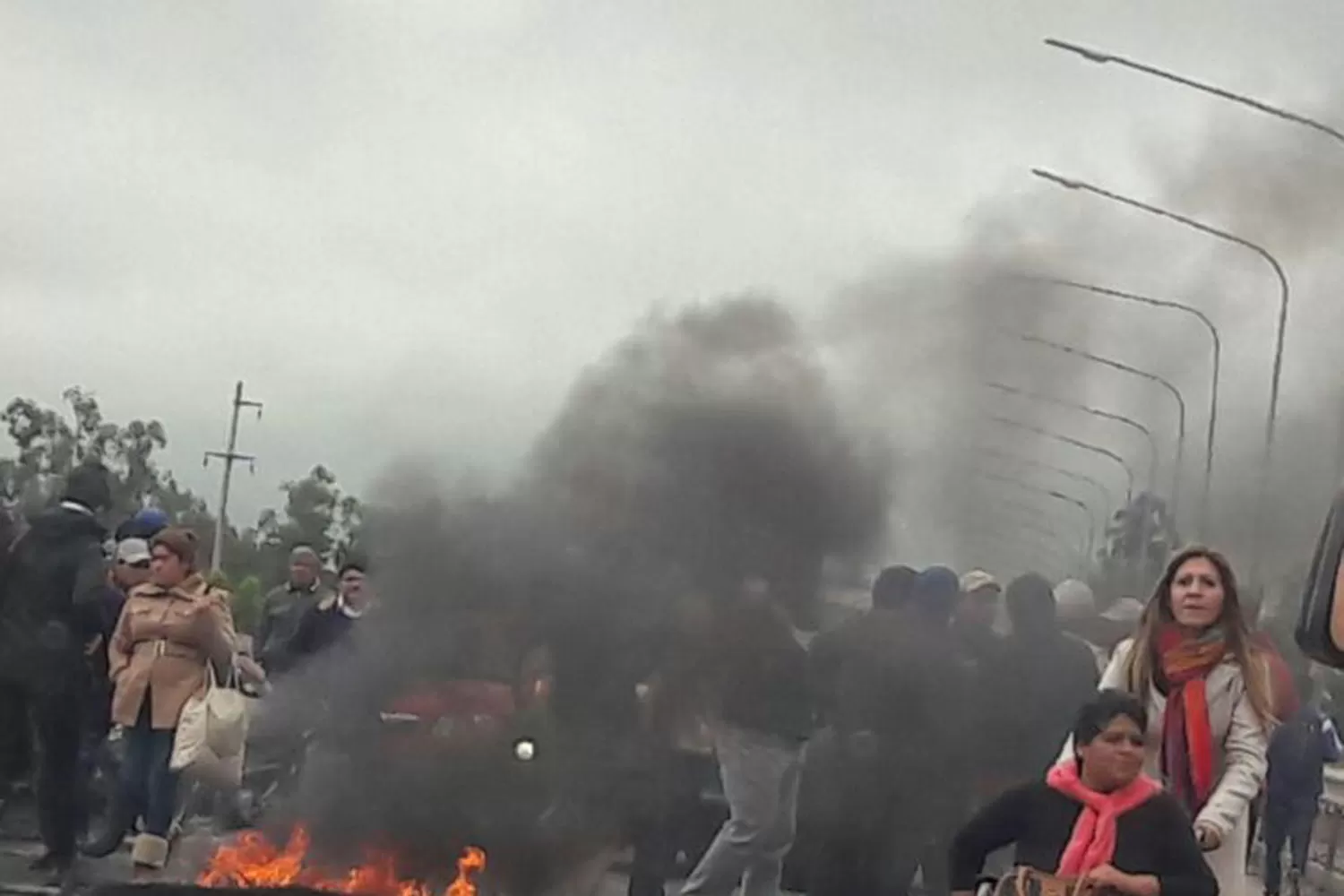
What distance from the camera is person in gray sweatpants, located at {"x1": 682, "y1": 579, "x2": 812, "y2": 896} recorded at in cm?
589

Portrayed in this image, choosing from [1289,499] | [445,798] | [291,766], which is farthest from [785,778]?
[1289,499]

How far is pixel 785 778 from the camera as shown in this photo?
5.92m

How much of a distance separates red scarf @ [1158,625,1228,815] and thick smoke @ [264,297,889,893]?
1562mm

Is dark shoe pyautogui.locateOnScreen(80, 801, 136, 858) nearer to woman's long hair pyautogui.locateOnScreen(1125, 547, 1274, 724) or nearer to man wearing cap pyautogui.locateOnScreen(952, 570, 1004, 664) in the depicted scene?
man wearing cap pyautogui.locateOnScreen(952, 570, 1004, 664)

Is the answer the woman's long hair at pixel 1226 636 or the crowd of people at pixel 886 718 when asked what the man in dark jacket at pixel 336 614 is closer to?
the crowd of people at pixel 886 718

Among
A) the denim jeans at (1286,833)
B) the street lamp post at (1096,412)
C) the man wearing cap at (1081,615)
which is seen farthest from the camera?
the denim jeans at (1286,833)

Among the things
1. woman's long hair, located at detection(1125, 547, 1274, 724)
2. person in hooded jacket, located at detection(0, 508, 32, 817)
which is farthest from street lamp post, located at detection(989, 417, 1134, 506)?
person in hooded jacket, located at detection(0, 508, 32, 817)

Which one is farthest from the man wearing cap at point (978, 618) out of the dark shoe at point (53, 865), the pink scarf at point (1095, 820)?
the dark shoe at point (53, 865)

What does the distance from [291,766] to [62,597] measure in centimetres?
91

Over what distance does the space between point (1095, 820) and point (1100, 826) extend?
0.06 ft

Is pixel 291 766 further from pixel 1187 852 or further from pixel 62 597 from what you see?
pixel 1187 852

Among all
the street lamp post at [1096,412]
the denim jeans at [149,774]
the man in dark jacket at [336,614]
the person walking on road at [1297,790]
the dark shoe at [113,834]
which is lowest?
the dark shoe at [113,834]

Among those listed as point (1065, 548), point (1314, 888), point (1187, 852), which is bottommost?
point (1314, 888)

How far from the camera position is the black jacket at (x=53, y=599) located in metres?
6.30
